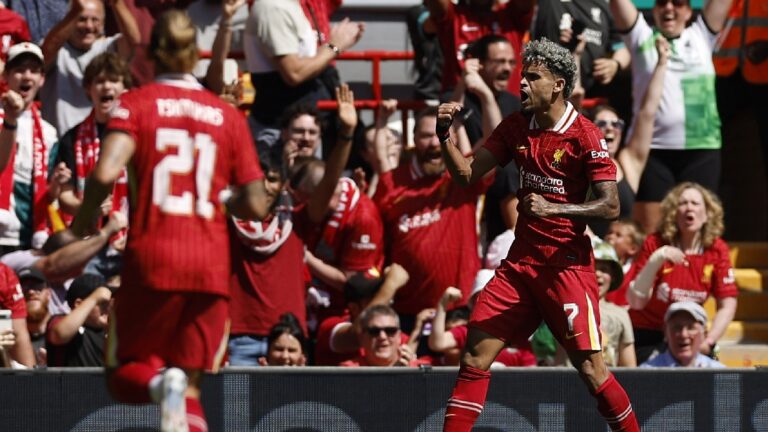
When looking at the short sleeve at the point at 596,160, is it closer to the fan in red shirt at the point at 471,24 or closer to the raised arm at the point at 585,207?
the raised arm at the point at 585,207

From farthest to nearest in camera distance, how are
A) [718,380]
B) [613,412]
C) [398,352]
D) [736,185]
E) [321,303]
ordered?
[736,185] → [321,303] → [398,352] → [718,380] → [613,412]

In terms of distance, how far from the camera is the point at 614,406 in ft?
25.1

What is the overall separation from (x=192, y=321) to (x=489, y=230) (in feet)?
15.5

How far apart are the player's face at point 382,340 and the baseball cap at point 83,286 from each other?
1.69 m

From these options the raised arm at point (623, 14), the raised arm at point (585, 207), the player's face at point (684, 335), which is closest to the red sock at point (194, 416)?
the raised arm at point (585, 207)

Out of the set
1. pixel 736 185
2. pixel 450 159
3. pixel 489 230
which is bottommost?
pixel 736 185

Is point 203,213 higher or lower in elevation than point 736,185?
higher

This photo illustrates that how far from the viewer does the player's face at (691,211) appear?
10.5 m

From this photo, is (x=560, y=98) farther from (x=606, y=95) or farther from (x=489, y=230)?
(x=606, y=95)

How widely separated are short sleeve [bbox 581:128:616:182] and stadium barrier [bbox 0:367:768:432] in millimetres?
1348

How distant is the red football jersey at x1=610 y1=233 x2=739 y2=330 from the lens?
1044 cm

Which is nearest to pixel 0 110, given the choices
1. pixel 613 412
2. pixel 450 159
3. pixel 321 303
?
pixel 321 303

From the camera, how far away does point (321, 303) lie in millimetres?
10391

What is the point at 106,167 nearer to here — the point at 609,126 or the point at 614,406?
the point at 614,406
